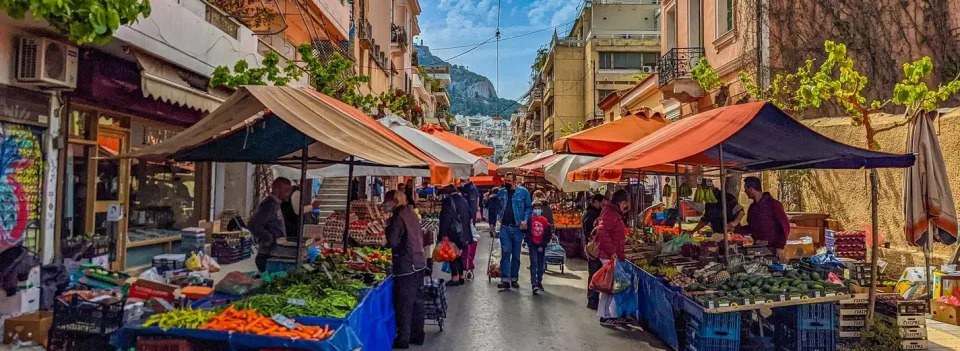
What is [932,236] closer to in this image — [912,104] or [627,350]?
[912,104]

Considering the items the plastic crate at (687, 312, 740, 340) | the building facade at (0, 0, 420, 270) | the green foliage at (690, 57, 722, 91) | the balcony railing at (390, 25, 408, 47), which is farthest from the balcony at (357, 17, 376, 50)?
the plastic crate at (687, 312, 740, 340)

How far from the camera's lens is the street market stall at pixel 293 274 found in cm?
486

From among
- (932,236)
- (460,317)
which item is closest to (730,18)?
(932,236)

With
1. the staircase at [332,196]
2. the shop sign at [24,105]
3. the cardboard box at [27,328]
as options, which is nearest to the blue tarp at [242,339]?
the cardboard box at [27,328]

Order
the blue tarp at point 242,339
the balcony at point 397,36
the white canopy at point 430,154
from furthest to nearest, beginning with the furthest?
the balcony at point 397,36
the white canopy at point 430,154
the blue tarp at point 242,339

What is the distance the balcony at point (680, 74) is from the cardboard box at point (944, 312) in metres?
10.3

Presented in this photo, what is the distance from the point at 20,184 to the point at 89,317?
328cm

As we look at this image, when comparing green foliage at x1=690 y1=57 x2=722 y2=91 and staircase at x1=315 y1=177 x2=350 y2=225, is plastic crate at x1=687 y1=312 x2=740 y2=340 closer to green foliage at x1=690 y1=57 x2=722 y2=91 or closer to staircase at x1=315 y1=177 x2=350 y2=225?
green foliage at x1=690 y1=57 x2=722 y2=91

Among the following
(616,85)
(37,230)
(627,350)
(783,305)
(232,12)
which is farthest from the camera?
(616,85)

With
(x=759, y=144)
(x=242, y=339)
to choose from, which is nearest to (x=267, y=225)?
(x=242, y=339)

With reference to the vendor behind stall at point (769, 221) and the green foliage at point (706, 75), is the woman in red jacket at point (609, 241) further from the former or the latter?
the green foliage at point (706, 75)

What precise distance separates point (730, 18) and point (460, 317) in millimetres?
13612

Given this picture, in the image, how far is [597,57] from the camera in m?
43.0

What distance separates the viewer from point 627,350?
7.37m
